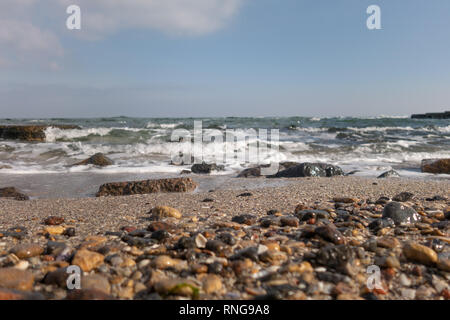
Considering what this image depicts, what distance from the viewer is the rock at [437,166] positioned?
17.5 ft

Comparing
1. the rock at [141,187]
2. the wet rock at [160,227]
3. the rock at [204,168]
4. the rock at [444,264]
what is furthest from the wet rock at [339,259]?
the rock at [204,168]

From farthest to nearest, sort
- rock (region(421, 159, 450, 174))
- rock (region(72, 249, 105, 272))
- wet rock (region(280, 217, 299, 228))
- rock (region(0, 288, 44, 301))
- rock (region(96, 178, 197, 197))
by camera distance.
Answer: rock (region(421, 159, 450, 174))
rock (region(96, 178, 197, 197))
wet rock (region(280, 217, 299, 228))
rock (region(72, 249, 105, 272))
rock (region(0, 288, 44, 301))

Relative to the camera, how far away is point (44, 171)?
580 centimetres

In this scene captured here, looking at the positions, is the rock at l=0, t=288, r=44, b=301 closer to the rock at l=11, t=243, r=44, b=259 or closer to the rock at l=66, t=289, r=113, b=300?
the rock at l=66, t=289, r=113, b=300

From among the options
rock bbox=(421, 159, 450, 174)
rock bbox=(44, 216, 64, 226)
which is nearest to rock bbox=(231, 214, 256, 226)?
rock bbox=(44, 216, 64, 226)

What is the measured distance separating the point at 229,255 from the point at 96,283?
577mm

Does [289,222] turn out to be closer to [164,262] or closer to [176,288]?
[164,262]

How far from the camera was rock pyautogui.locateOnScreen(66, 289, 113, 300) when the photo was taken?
108 cm

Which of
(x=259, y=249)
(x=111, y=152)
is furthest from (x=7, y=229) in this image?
(x=111, y=152)

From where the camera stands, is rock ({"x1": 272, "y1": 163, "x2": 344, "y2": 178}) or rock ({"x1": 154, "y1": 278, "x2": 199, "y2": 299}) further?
rock ({"x1": 272, "y1": 163, "x2": 344, "y2": 178})

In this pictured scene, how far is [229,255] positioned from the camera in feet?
4.83

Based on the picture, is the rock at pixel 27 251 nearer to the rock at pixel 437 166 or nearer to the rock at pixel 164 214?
the rock at pixel 164 214

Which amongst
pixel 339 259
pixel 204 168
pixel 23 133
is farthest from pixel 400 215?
pixel 23 133
